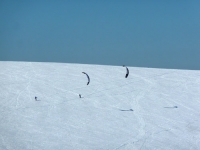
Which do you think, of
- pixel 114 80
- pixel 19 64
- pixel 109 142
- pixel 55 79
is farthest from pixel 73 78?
pixel 109 142

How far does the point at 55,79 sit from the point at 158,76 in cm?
544

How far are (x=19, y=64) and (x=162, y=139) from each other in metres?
11.0

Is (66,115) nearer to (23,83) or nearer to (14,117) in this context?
(14,117)

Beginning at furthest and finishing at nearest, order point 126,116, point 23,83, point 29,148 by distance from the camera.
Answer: point 23,83 → point 126,116 → point 29,148

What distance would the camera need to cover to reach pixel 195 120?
45.2 feet

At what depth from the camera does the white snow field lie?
11.2 meters

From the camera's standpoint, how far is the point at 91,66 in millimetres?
20484

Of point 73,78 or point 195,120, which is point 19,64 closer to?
point 73,78

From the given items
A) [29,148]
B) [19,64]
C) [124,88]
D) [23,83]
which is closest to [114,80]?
[124,88]

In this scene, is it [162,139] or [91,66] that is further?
[91,66]

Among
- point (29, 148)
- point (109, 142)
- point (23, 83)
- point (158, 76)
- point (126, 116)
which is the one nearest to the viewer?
point (29, 148)

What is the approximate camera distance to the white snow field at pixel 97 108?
11.2 meters

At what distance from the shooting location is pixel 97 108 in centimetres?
1400

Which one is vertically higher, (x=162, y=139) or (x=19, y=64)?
(x=19, y=64)
